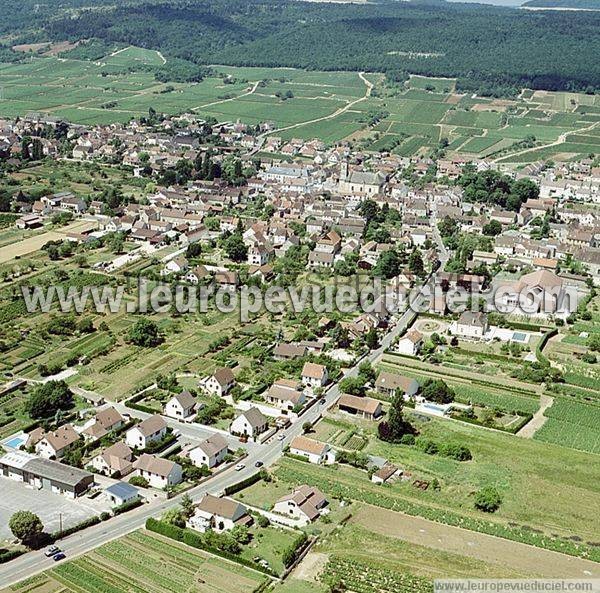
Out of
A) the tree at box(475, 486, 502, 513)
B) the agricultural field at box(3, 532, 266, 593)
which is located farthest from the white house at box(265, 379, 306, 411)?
the agricultural field at box(3, 532, 266, 593)

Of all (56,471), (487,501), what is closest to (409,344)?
(487,501)

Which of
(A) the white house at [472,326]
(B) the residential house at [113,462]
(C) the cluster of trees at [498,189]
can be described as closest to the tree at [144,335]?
(B) the residential house at [113,462]

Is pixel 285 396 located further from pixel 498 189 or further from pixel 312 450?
pixel 498 189

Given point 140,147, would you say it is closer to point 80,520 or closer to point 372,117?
point 372,117

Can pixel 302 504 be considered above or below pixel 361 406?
below

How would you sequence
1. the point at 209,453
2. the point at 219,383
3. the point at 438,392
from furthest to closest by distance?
the point at 219,383
the point at 438,392
the point at 209,453

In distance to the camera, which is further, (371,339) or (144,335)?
(144,335)

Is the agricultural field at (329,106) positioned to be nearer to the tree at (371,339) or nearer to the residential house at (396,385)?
the tree at (371,339)

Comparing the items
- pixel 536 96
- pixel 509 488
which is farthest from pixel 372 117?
pixel 509 488
